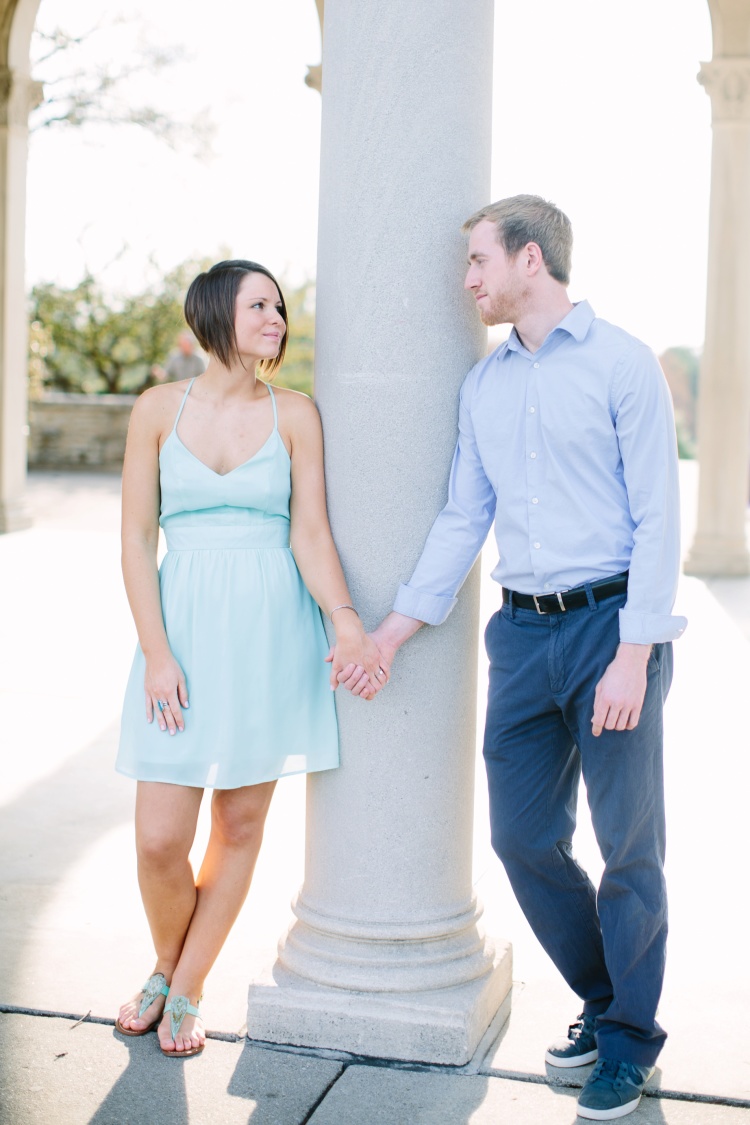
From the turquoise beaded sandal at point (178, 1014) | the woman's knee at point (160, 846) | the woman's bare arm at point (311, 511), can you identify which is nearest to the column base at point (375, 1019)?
the turquoise beaded sandal at point (178, 1014)

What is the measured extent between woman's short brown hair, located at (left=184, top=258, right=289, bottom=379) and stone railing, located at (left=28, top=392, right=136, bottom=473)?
1762 cm

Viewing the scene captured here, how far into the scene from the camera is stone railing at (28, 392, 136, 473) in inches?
800

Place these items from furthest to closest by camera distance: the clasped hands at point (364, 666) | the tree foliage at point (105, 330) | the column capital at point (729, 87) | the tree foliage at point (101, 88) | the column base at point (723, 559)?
the tree foliage at point (105, 330), the tree foliage at point (101, 88), the column base at point (723, 559), the column capital at point (729, 87), the clasped hands at point (364, 666)

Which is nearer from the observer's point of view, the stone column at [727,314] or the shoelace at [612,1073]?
the shoelace at [612,1073]

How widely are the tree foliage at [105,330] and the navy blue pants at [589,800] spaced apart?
73.3ft

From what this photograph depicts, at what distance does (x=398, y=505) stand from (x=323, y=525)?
0.61 feet

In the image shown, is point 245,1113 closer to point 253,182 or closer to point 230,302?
point 230,302

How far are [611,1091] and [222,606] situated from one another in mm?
1348

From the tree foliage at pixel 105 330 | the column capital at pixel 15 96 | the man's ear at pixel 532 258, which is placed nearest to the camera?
the man's ear at pixel 532 258

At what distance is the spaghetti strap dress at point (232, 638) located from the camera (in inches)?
117

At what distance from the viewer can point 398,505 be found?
304cm

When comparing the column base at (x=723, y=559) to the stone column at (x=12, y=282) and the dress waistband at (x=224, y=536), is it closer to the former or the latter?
the stone column at (x=12, y=282)

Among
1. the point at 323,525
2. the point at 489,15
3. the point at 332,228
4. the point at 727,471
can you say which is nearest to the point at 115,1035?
the point at 323,525

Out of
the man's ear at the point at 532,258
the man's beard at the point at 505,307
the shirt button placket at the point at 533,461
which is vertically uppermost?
the man's ear at the point at 532,258
